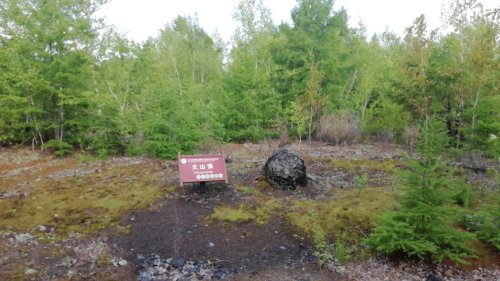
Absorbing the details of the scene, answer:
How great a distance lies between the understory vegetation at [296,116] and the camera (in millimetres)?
5801

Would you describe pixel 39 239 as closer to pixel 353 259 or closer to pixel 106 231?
pixel 106 231

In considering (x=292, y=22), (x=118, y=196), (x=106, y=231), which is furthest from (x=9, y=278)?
(x=292, y=22)

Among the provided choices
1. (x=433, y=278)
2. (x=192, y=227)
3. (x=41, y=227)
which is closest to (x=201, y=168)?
(x=192, y=227)

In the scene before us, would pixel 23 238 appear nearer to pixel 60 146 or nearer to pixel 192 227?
pixel 192 227

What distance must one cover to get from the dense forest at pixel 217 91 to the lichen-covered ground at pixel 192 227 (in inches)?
114

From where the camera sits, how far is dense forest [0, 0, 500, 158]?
11.7 meters

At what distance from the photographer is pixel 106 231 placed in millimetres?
6742

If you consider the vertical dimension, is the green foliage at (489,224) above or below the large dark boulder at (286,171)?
below

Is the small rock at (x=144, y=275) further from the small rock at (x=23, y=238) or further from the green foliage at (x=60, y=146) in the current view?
the green foliage at (x=60, y=146)

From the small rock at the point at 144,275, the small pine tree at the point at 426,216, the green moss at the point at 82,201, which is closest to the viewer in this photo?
the small pine tree at the point at 426,216

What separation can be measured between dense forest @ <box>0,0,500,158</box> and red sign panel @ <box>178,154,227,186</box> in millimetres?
3462

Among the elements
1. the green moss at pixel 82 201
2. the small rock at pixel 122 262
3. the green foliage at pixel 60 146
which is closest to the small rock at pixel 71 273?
the small rock at pixel 122 262

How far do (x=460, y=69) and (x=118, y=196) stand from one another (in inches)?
453

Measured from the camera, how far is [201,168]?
26.2ft
